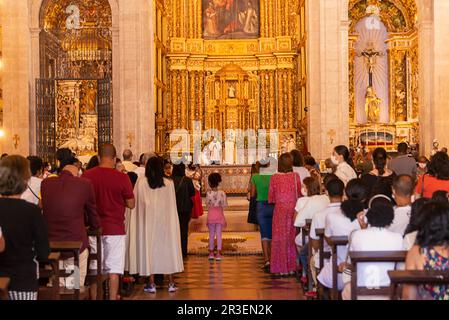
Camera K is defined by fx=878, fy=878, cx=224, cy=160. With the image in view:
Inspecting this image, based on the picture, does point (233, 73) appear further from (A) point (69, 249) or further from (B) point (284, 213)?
(A) point (69, 249)

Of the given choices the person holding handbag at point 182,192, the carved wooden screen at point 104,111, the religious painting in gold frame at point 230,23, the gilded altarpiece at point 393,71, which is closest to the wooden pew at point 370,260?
the person holding handbag at point 182,192

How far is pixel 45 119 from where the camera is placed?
2641cm

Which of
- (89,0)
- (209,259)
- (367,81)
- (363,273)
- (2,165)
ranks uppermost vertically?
(89,0)

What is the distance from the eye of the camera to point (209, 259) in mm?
15703

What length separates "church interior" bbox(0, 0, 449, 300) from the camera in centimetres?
2611

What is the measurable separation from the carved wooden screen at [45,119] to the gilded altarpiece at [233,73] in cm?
1026

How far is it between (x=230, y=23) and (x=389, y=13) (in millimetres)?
7102

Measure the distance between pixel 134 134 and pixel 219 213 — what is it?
11713mm

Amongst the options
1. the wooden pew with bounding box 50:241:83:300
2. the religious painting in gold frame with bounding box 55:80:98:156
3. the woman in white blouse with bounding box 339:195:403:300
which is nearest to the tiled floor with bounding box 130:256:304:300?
the wooden pew with bounding box 50:241:83:300

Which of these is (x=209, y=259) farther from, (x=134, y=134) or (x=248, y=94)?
(x=248, y=94)

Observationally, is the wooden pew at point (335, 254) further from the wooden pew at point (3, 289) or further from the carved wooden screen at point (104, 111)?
the carved wooden screen at point (104, 111)

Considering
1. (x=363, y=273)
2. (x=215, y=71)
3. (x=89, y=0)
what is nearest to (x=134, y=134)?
(x=89, y=0)

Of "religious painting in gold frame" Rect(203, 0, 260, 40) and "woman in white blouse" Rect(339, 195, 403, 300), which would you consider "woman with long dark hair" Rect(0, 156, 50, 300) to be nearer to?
"woman in white blouse" Rect(339, 195, 403, 300)

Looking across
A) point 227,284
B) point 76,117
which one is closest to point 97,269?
point 227,284
